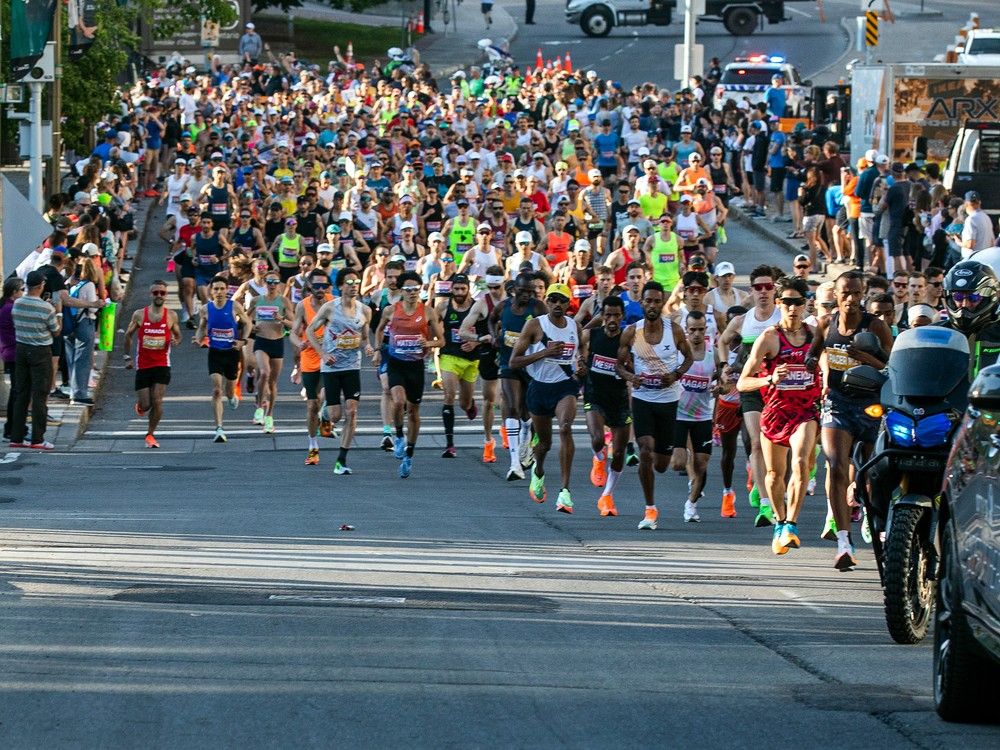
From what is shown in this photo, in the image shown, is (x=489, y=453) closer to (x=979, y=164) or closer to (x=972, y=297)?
(x=972, y=297)

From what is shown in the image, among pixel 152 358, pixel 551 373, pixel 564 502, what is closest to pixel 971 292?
pixel 564 502

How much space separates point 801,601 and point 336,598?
2.67 metres

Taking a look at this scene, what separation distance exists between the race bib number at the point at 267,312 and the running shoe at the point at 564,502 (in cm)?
690

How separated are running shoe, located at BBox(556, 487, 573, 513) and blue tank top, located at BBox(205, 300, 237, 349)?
692 centimetres

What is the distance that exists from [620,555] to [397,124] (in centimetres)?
2560

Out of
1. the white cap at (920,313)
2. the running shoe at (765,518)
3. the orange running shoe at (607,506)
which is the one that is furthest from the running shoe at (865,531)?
the orange running shoe at (607,506)

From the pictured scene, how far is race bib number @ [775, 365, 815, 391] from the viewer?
536 inches

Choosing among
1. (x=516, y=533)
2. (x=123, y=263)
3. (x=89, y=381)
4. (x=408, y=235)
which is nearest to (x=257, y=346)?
(x=89, y=381)

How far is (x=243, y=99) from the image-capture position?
139 feet

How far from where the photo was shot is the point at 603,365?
15.9m

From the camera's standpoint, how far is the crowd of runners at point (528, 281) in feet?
49.5

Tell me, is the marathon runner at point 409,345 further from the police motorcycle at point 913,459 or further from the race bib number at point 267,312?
the police motorcycle at point 913,459

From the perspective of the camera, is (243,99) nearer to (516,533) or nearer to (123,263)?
(123,263)

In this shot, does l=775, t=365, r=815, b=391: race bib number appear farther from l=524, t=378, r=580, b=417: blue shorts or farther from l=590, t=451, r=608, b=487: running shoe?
l=590, t=451, r=608, b=487: running shoe
